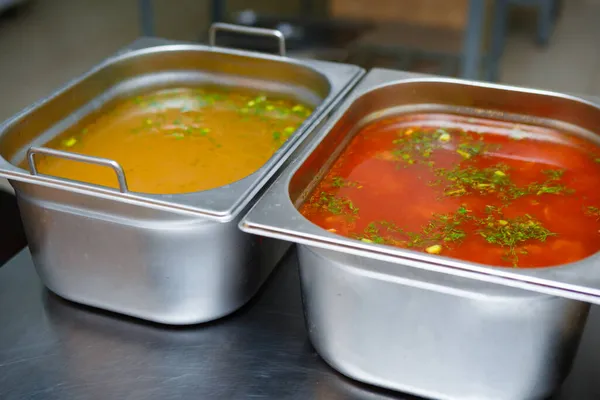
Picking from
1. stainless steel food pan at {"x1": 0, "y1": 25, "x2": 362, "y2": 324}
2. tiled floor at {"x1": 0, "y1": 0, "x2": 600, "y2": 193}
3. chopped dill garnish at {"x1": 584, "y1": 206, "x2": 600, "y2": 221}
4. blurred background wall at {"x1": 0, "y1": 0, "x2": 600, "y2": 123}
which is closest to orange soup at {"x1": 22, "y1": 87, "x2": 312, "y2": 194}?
stainless steel food pan at {"x1": 0, "y1": 25, "x2": 362, "y2": 324}

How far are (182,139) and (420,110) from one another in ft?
1.70

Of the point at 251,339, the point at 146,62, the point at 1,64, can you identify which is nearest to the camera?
the point at 251,339

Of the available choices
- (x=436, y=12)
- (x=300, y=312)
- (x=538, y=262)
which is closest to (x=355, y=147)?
(x=300, y=312)

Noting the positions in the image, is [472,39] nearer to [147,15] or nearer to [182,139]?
[147,15]

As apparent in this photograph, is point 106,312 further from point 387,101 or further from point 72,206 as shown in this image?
point 387,101

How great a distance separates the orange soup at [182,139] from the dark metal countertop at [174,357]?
0.26m

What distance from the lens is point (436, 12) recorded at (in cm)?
340

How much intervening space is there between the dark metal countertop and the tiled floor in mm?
2579

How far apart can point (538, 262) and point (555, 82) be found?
2.95 m

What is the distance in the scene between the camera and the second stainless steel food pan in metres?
0.93

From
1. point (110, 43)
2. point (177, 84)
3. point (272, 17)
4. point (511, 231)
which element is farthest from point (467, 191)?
point (110, 43)

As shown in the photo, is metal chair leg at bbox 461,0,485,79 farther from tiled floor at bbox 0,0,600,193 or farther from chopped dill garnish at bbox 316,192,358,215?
chopped dill garnish at bbox 316,192,358,215

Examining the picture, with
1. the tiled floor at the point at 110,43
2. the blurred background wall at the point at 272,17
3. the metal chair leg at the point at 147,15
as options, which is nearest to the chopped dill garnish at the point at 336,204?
the blurred background wall at the point at 272,17

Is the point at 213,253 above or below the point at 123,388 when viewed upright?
above
